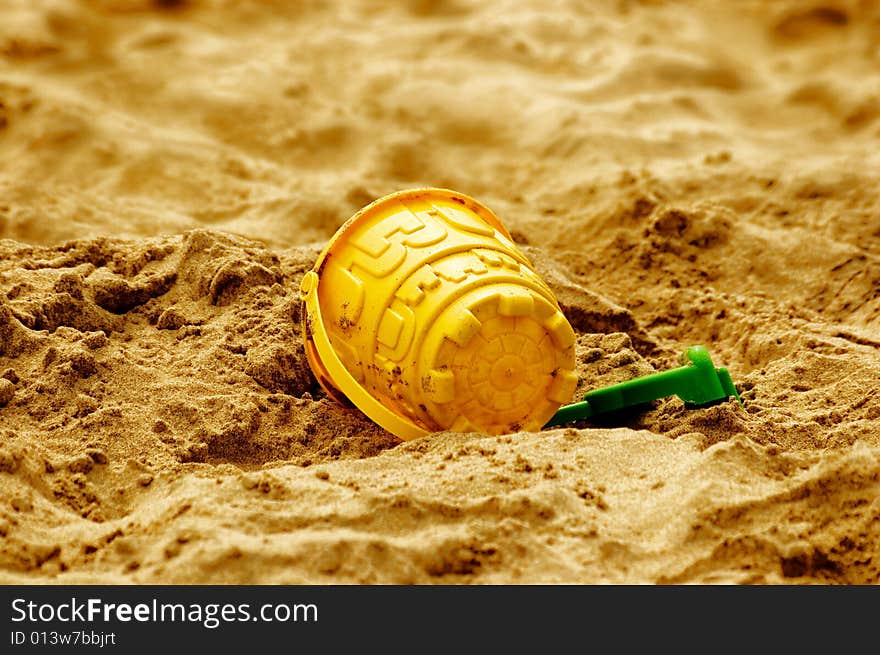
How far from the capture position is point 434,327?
8.02 feet

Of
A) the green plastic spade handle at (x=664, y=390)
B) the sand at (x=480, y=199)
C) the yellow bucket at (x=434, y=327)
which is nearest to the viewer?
the sand at (x=480, y=199)

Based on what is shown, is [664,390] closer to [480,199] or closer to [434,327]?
[434,327]

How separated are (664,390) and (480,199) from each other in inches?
70.0

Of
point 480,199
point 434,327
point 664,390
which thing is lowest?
point 480,199

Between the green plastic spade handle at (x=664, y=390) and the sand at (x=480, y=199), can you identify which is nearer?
the sand at (x=480, y=199)

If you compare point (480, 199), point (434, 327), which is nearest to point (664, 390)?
point (434, 327)

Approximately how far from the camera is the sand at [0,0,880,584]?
7.02 ft

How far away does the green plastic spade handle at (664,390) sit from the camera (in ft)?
8.64

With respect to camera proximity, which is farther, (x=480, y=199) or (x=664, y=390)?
(x=480, y=199)

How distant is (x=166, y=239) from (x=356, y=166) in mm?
1173

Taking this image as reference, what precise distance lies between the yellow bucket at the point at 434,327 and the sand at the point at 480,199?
0.11 metres

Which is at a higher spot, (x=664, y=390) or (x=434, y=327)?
(x=434, y=327)

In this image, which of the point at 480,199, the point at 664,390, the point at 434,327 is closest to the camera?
the point at 434,327
